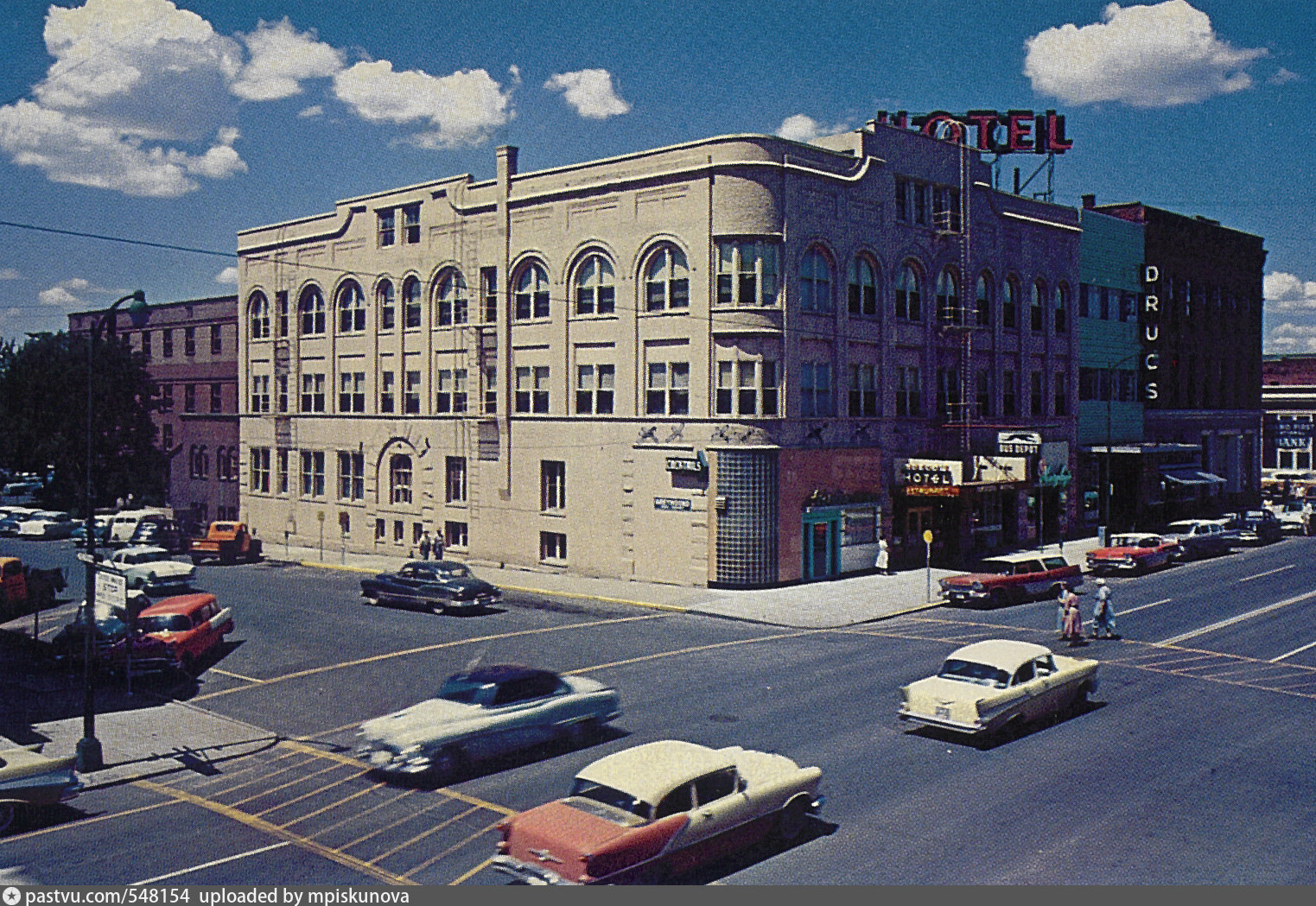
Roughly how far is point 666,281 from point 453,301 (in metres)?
12.9

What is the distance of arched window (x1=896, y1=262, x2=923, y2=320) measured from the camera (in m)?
46.0

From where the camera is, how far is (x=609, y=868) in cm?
1294

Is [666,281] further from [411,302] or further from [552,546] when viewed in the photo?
[411,302]

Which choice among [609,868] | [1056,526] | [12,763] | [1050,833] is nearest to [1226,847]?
[1050,833]

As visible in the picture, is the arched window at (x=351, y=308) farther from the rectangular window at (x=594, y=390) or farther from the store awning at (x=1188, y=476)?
the store awning at (x=1188, y=476)

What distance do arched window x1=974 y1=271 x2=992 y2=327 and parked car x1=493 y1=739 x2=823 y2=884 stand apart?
38779mm

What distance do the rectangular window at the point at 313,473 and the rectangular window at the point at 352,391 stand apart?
316cm

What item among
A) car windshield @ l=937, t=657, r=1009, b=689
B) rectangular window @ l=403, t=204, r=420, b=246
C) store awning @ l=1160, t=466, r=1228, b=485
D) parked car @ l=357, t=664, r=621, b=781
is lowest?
parked car @ l=357, t=664, r=621, b=781

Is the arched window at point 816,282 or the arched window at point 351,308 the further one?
the arched window at point 351,308

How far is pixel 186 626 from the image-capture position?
90.7 ft

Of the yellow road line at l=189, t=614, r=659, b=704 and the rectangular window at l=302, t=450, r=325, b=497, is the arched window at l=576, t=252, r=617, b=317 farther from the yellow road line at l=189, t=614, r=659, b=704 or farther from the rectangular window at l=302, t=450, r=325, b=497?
the rectangular window at l=302, t=450, r=325, b=497

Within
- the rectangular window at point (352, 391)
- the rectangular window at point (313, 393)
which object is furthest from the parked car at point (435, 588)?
the rectangular window at point (313, 393)

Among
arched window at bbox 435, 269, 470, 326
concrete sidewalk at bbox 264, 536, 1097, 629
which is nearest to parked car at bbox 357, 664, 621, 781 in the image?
concrete sidewalk at bbox 264, 536, 1097, 629

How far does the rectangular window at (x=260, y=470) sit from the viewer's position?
60250 millimetres
